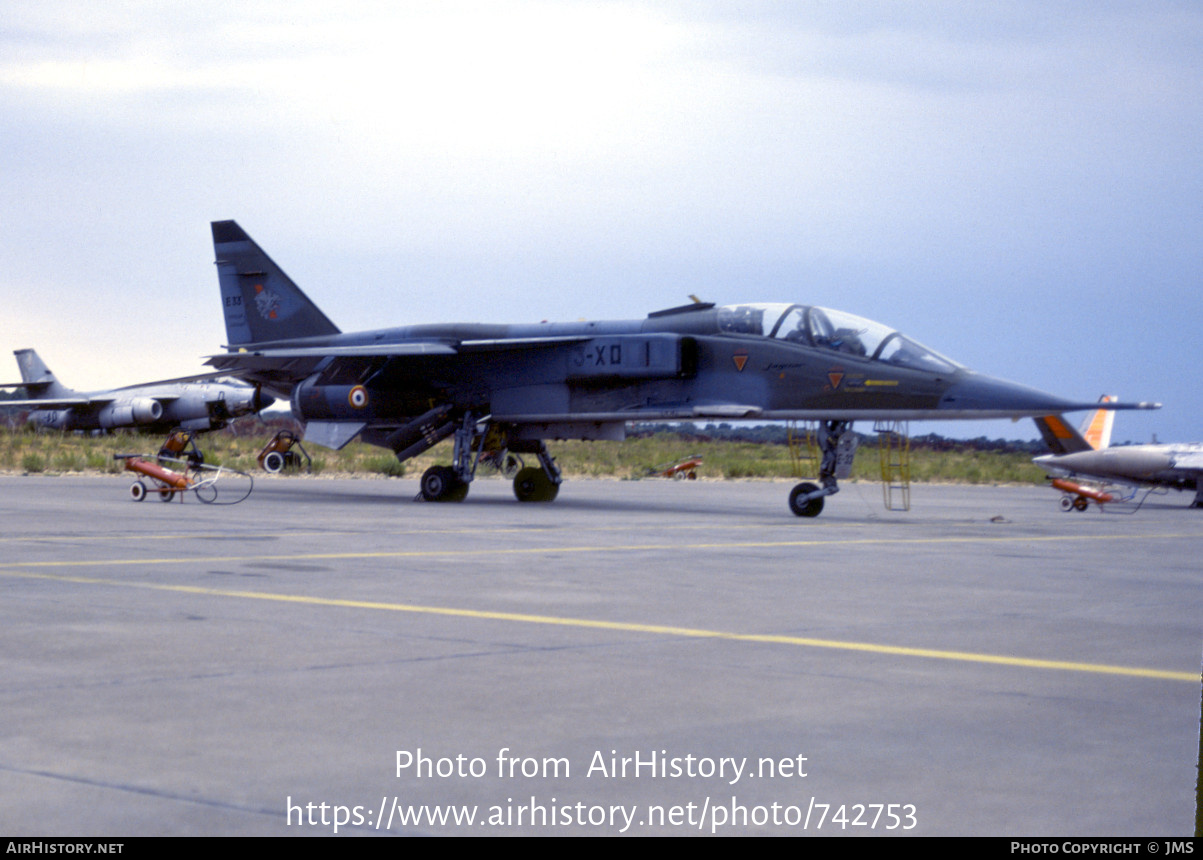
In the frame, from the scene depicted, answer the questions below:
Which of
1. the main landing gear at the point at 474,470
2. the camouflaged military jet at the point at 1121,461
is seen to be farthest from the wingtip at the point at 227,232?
the camouflaged military jet at the point at 1121,461

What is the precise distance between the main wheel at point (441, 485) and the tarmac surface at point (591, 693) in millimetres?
11081

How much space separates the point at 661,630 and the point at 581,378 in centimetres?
1554

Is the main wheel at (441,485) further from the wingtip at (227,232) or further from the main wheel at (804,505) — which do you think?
the wingtip at (227,232)

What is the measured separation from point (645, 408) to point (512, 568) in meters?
11.2

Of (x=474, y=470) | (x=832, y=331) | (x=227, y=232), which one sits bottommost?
(x=474, y=470)

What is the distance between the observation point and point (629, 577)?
10555mm

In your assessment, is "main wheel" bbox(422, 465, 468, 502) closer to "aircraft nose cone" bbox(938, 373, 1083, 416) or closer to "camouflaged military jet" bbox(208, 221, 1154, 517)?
"camouflaged military jet" bbox(208, 221, 1154, 517)

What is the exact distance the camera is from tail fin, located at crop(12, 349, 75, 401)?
4900cm

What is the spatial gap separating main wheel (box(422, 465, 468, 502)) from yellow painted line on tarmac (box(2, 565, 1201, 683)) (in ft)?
45.4

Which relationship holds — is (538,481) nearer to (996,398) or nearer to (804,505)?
(804,505)

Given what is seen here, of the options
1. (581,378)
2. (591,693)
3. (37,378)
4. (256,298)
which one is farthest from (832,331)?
(37,378)

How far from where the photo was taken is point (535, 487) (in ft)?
82.1

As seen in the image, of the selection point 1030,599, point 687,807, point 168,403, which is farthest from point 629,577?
point 168,403

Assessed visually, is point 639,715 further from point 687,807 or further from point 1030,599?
point 1030,599
